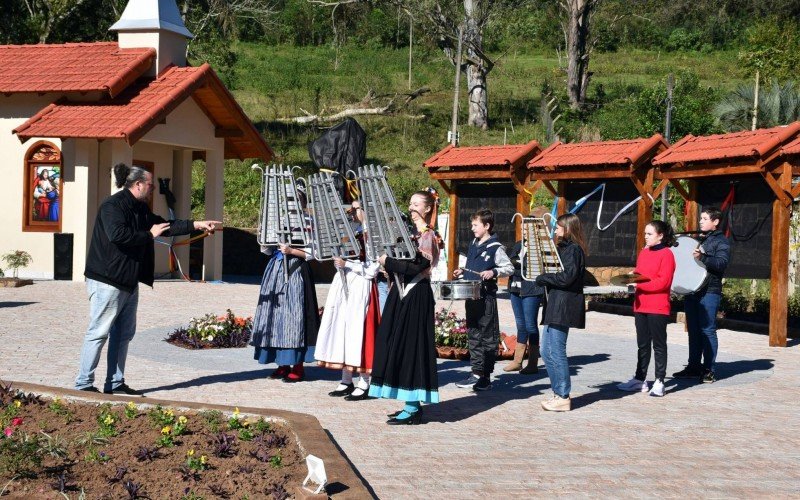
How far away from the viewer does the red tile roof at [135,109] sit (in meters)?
20.0

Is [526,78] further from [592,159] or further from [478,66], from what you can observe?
[592,159]

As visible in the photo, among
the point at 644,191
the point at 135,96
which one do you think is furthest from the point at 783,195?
the point at 135,96

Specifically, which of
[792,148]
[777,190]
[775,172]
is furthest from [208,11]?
[792,148]

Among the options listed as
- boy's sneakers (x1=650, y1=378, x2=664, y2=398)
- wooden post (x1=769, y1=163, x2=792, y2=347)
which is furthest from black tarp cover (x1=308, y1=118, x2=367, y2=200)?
wooden post (x1=769, y1=163, x2=792, y2=347)

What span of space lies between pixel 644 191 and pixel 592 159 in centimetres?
108

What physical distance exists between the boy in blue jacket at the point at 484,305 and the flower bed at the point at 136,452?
355 cm

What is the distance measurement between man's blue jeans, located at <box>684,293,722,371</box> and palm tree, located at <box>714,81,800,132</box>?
82.5 feet

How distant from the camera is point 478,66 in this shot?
44062mm

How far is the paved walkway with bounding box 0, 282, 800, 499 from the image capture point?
656 cm

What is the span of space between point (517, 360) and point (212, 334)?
364 centimetres

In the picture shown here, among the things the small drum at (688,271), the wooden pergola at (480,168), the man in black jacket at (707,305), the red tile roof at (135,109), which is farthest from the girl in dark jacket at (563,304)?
the red tile roof at (135,109)

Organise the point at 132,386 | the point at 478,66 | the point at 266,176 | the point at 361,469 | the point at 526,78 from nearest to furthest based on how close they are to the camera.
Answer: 1. the point at 361,469
2. the point at 266,176
3. the point at 132,386
4. the point at 478,66
5. the point at 526,78

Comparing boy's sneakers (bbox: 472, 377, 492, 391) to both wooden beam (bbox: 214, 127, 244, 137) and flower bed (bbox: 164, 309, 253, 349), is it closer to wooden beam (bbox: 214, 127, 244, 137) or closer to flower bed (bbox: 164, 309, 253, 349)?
flower bed (bbox: 164, 309, 253, 349)

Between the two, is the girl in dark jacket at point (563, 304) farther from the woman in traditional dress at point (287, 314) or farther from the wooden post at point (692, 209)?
the wooden post at point (692, 209)
